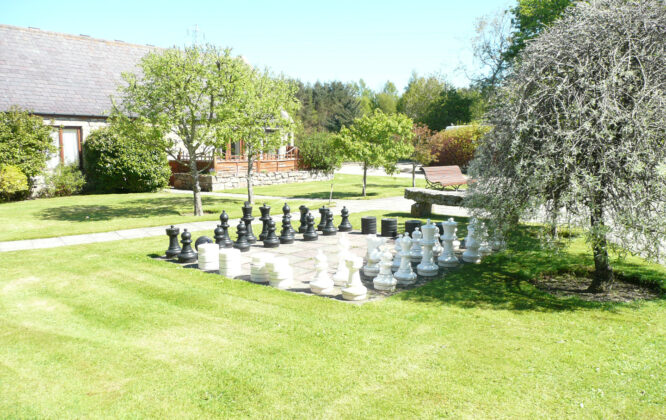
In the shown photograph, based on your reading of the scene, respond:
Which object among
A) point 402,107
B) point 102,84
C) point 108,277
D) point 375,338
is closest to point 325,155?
point 102,84

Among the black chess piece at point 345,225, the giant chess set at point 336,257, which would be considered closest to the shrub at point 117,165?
the black chess piece at point 345,225

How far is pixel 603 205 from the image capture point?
5332 mm

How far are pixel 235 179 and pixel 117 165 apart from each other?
4879 mm

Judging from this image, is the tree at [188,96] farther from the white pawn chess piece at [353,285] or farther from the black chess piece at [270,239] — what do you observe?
the white pawn chess piece at [353,285]

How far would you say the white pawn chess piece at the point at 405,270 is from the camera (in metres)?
6.28

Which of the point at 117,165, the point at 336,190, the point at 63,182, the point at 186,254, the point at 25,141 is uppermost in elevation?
the point at 25,141

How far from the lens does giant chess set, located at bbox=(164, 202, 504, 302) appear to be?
5945 millimetres

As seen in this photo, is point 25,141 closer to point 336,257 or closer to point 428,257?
point 336,257

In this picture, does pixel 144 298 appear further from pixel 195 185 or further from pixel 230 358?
pixel 195 185

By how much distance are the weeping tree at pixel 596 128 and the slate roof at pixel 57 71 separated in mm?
15638

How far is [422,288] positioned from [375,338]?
184 centimetres

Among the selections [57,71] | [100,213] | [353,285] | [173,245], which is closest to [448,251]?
[353,285]

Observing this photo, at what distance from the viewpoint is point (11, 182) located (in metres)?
15.6

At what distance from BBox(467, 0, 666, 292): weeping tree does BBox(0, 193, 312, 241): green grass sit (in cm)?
868
